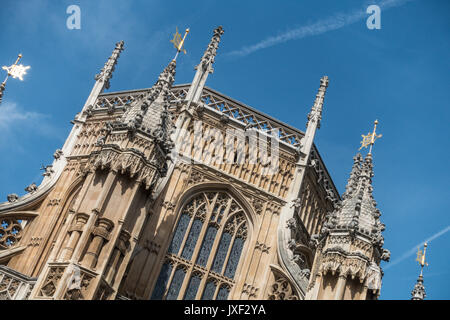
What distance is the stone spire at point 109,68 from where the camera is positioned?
27438 mm

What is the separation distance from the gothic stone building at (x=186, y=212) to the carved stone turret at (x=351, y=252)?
0.03 m

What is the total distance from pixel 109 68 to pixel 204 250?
9341 millimetres

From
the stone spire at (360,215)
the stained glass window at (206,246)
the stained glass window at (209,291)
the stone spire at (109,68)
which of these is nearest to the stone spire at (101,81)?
the stone spire at (109,68)

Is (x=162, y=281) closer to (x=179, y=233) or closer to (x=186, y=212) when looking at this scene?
(x=179, y=233)

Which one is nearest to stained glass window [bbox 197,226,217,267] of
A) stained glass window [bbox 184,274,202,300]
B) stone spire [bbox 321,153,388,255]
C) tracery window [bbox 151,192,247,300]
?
tracery window [bbox 151,192,247,300]

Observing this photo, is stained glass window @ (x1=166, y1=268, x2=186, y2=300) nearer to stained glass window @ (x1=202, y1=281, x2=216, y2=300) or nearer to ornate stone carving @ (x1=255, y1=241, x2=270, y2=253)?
stained glass window @ (x1=202, y1=281, x2=216, y2=300)

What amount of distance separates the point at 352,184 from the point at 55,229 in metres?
10.1

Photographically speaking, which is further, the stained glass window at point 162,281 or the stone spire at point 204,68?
the stone spire at point 204,68

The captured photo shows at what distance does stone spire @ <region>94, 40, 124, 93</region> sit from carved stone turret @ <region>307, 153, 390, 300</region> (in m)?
12.8

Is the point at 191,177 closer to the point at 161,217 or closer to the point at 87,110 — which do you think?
the point at 161,217

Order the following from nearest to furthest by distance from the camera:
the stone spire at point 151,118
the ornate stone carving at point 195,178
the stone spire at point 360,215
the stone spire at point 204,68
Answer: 1. the stone spire at point 360,215
2. the stone spire at point 151,118
3. the ornate stone carving at point 195,178
4. the stone spire at point 204,68

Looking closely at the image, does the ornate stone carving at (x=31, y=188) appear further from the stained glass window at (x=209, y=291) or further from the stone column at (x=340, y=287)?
the stone column at (x=340, y=287)

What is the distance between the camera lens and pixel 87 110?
26.2 meters

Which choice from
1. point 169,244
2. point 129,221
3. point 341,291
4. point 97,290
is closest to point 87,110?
point 169,244
